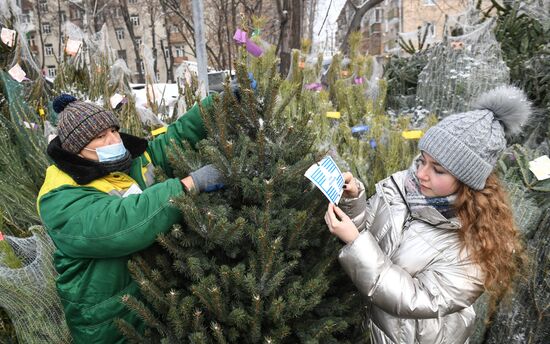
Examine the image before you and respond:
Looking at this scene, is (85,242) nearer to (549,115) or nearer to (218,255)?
(218,255)

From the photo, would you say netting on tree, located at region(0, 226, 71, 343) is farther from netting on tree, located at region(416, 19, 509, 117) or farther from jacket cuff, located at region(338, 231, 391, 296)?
netting on tree, located at region(416, 19, 509, 117)

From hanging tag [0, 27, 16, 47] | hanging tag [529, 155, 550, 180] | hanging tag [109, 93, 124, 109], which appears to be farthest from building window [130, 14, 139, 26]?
hanging tag [529, 155, 550, 180]

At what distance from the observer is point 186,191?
Answer: 1381 millimetres

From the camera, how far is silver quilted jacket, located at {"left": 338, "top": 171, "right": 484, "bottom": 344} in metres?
1.40

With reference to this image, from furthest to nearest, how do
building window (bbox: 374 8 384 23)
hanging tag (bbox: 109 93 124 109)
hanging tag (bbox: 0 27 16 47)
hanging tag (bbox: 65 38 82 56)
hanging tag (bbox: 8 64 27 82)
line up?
building window (bbox: 374 8 384 23) < hanging tag (bbox: 65 38 82 56) < hanging tag (bbox: 0 27 16 47) < hanging tag (bbox: 8 64 27 82) < hanging tag (bbox: 109 93 124 109)

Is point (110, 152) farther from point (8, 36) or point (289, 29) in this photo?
point (289, 29)

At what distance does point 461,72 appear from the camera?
16.2 feet

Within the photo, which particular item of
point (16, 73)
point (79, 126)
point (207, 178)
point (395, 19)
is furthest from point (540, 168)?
point (395, 19)

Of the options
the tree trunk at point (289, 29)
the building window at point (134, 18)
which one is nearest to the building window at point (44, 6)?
the building window at point (134, 18)

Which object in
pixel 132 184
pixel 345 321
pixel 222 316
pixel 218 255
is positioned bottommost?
pixel 345 321

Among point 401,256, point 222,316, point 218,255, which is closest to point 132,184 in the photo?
point 218,255

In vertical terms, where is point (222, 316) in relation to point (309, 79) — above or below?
below

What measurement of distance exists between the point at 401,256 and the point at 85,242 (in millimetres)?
1160

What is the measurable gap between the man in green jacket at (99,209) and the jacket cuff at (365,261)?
523mm
